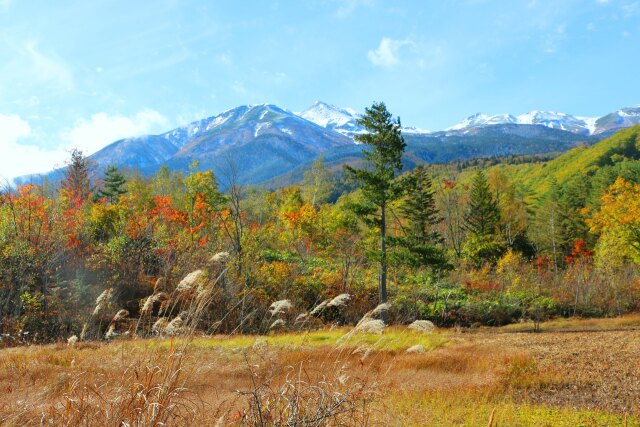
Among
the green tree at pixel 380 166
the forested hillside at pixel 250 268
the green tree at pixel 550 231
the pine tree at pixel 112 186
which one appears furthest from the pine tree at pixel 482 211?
the pine tree at pixel 112 186

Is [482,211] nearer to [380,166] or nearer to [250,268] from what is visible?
[380,166]

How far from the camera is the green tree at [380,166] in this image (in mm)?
19892

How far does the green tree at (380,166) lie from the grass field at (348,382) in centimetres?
822

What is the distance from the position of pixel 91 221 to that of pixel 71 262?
5.97 meters

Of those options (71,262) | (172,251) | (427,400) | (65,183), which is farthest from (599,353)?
(65,183)

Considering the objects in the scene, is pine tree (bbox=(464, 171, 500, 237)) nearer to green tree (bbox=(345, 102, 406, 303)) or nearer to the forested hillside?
the forested hillside

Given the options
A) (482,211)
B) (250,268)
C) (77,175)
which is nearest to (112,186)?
(77,175)

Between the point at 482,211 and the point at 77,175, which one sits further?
the point at 482,211

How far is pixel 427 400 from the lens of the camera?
681 cm

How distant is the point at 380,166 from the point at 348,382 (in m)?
14.9

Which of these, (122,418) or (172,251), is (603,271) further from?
(122,418)

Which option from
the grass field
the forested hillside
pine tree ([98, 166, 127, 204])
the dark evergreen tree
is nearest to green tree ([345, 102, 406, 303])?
the forested hillside

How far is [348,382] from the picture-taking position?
651 cm

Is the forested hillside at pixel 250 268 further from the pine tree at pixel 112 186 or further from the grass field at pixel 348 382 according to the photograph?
the pine tree at pixel 112 186
